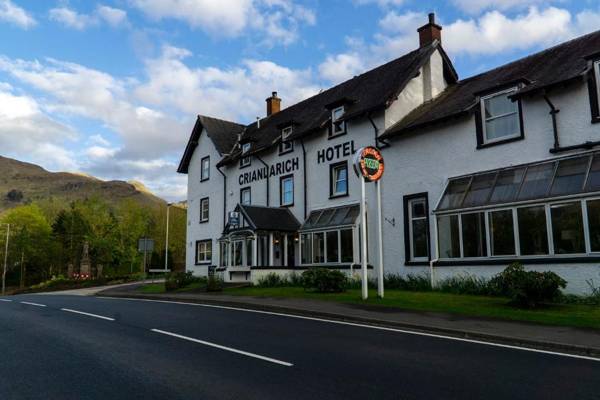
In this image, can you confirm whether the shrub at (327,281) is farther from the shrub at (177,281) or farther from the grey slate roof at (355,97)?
the shrub at (177,281)

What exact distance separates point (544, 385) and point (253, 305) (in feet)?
35.0

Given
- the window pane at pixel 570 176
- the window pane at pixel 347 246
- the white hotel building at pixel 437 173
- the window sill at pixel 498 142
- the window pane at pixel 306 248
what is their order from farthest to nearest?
the window pane at pixel 306 248, the window pane at pixel 347 246, the window sill at pixel 498 142, the white hotel building at pixel 437 173, the window pane at pixel 570 176

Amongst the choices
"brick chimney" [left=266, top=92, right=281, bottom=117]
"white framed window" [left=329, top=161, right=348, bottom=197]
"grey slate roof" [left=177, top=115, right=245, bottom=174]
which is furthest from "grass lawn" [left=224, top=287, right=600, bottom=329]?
"brick chimney" [left=266, top=92, right=281, bottom=117]

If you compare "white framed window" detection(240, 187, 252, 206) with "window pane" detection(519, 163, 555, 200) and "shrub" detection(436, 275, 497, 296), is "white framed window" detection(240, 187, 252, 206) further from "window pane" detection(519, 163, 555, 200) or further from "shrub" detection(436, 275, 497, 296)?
"window pane" detection(519, 163, 555, 200)

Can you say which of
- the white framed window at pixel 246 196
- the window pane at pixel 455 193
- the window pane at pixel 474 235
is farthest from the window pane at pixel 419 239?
the white framed window at pixel 246 196

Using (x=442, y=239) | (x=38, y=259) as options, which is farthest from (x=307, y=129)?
(x=38, y=259)

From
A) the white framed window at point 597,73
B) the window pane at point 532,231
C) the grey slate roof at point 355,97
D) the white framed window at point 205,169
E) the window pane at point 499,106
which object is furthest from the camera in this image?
the white framed window at point 205,169

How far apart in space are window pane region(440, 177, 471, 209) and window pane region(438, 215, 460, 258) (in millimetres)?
463

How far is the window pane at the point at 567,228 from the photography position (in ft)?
50.7

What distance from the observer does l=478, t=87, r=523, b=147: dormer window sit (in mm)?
18250

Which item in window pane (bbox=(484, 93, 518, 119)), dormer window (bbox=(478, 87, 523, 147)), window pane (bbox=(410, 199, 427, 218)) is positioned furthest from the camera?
window pane (bbox=(410, 199, 427, 218))

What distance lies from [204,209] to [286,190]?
1013 centimetres

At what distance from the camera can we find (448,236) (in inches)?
758

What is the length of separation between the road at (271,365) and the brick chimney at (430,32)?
767 inches
